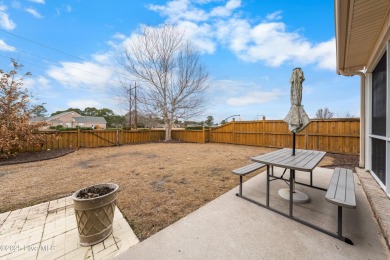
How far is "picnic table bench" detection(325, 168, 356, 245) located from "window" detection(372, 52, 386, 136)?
54.1 inches

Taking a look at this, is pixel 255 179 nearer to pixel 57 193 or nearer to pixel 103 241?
pixel 103 241

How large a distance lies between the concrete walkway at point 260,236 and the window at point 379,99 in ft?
5.22

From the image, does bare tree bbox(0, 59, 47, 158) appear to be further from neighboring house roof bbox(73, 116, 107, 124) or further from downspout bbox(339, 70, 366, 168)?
neighboring house roof bbox(73, 116, 107, 124)

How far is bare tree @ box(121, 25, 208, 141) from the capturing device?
12.3 m

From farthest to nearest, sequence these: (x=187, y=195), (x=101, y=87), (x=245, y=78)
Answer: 1. (x=101, y=87)
2. (x=245, y=78)
3. (x=187, y=195)

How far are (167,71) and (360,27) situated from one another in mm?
12215

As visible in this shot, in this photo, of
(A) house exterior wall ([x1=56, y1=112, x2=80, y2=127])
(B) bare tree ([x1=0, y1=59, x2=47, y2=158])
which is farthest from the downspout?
(A) house exterior wall ([x1=56, y1=112, x2=80, y2=127])

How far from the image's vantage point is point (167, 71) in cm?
1291

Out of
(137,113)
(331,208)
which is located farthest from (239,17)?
(137,113)

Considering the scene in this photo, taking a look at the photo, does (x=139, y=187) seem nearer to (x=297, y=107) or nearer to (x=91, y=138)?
(x=297, y=107)

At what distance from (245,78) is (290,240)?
1266cm

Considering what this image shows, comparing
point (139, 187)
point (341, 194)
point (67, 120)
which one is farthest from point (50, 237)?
point (67, 120)

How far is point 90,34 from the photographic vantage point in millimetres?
9578

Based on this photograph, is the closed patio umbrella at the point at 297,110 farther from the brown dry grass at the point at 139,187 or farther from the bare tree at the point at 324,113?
the bare tree at the point at 324,113
